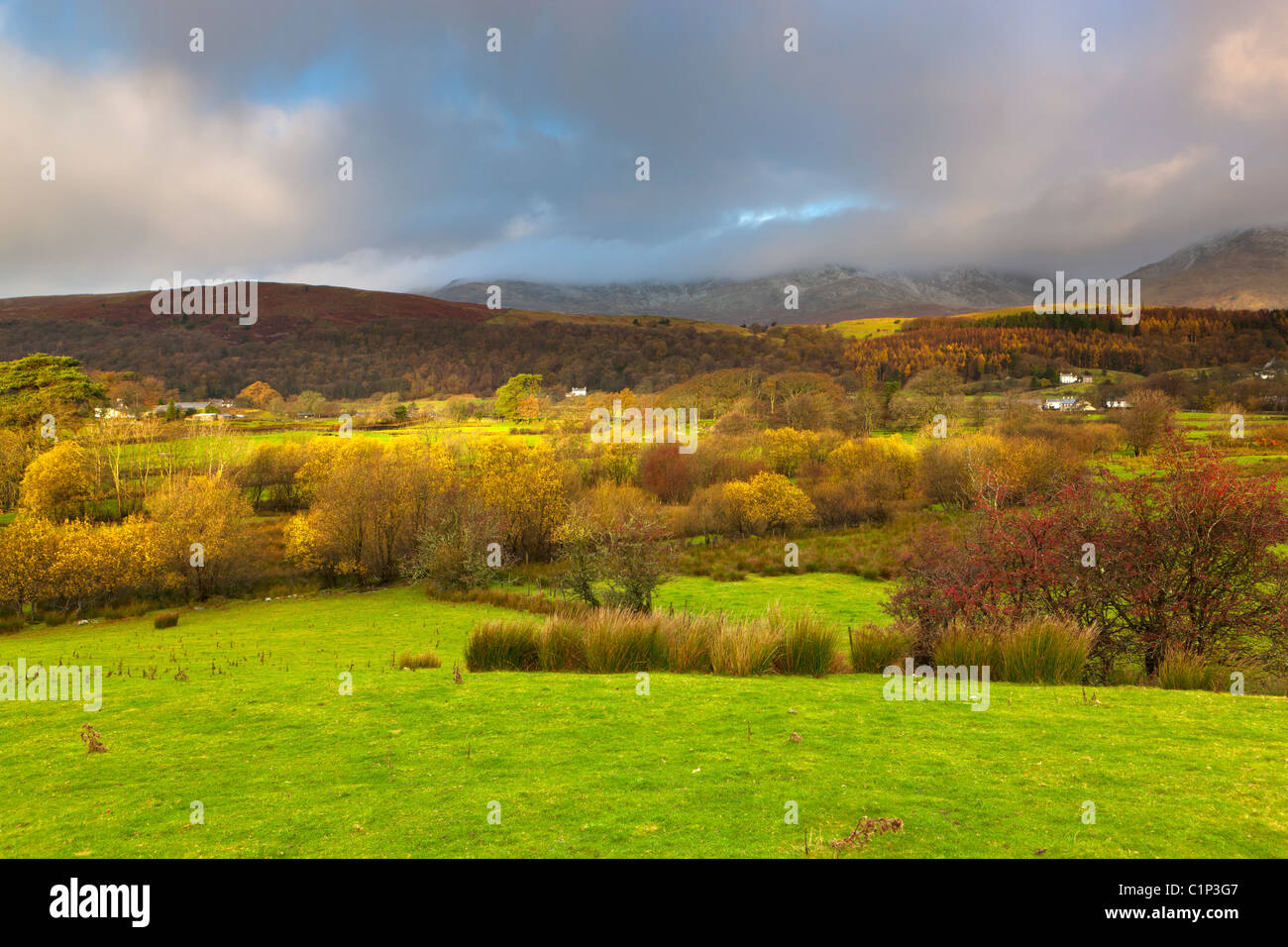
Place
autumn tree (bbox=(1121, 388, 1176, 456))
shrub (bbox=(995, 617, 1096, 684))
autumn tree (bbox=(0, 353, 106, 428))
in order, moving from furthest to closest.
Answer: autumn tree (bbox=(1121, 388, 1176, 456))
autumn tree (bbox=(0, 353, 106, 428))
shrub (bbox=(995, 617, 1096, 684))

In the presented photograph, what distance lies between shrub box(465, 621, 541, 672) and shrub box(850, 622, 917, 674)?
5.24 m

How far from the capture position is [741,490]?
51094mm

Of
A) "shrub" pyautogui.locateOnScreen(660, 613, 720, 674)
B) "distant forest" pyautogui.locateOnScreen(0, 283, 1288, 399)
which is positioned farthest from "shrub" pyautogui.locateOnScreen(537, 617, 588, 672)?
"distant forest" pyautogui.locateOnScreen(0, 283, 1288, 399)

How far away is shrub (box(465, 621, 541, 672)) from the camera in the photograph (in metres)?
10.6

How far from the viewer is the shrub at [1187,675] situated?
9.12m

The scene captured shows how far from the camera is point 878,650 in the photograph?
429 inches

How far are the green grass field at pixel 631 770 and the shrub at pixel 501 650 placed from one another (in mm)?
1176

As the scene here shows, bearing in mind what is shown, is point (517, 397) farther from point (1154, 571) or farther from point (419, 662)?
point (1154, 571)

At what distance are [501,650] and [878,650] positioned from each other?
6.24 meters

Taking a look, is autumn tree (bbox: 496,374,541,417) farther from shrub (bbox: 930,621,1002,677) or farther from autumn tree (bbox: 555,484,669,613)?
shrub (bbox: 930,621,1002,677)

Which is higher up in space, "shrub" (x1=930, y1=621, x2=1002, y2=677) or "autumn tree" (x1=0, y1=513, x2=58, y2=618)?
"shrub" (x1=930, y1=621, x2=1002, y2=677)

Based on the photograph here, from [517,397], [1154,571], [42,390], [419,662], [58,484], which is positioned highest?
[517,397]

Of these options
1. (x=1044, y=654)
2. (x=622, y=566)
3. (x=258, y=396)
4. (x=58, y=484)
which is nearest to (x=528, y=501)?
(x=622, y=566)

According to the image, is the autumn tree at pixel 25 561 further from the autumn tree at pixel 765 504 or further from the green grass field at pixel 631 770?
the autumn tree at pixel 765 504
